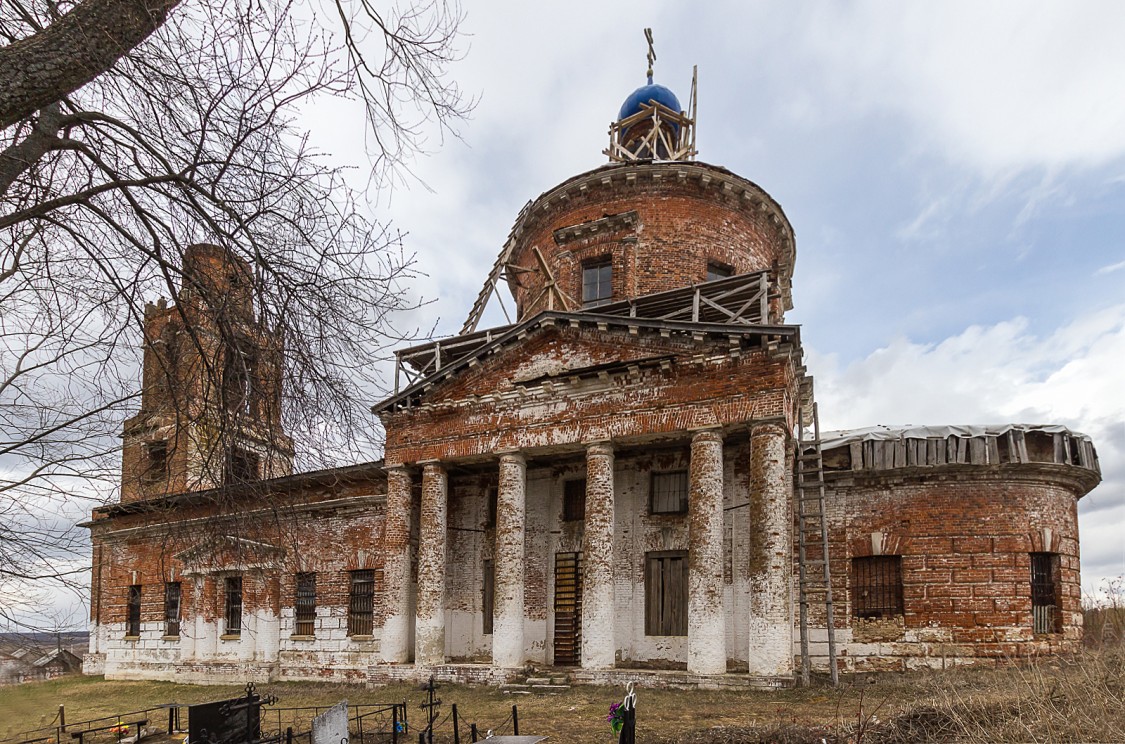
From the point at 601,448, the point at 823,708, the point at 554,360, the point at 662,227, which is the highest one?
the point at 662,227

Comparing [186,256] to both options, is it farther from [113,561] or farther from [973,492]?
[113,561]

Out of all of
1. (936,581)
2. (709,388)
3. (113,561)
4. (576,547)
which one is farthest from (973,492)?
(113,561)

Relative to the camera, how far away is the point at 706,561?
14422 mm

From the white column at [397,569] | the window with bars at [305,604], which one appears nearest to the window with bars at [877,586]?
the white column at [397,569]

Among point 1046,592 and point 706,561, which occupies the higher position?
point 706,561

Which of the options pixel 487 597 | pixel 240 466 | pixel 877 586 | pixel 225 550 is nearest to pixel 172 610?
pixel 487 597

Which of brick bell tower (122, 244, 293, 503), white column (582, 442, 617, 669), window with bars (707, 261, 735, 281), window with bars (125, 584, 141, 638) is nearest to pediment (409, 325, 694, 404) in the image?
white column (582, 442, 617, 669)

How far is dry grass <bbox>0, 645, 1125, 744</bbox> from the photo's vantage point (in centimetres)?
669

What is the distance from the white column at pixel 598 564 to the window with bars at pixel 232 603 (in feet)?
38.5

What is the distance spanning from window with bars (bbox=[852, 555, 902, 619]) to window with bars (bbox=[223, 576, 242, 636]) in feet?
53.5

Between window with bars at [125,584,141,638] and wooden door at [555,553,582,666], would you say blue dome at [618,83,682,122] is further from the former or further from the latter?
window with bars at [125,584,141,638]

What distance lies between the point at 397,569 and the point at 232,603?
7383mm

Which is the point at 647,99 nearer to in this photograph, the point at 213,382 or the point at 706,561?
the point at 706,561

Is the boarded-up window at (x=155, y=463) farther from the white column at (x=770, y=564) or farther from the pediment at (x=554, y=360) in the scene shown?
the white column at (x=770, y=564)
